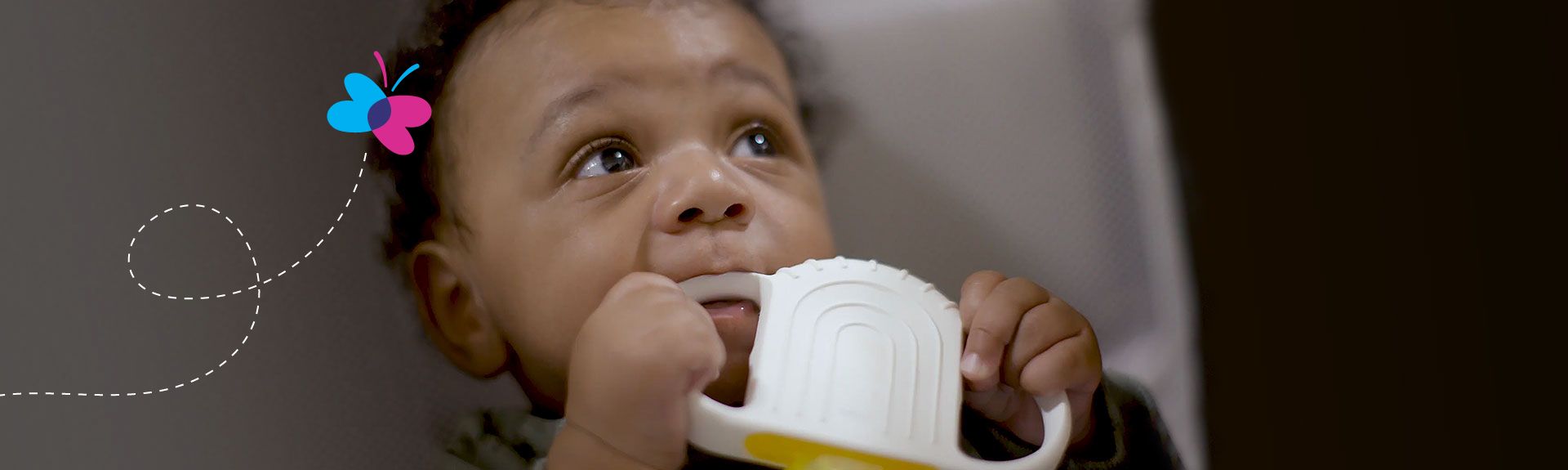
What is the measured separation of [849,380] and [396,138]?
0.35 meters

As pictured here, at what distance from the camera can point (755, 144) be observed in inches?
24.3

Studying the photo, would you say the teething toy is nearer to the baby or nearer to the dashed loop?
the baby

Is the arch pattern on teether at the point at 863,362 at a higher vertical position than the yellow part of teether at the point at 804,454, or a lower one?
higher

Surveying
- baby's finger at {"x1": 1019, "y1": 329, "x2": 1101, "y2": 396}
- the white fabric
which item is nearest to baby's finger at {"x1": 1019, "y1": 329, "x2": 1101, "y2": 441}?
baby's finger at {"x1": 1019, "y1": 329, "x2": 1101, "y2": 396}

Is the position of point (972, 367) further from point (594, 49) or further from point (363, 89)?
point (363, 89)

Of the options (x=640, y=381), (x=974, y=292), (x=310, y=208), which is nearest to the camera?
(x=640, y=381)

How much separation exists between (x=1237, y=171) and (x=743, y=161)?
0.27m

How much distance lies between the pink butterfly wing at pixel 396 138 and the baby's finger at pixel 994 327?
0.37m

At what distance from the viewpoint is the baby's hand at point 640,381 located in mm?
440

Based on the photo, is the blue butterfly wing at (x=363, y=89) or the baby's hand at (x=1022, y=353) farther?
the blue butterfly wing at (x=363, y=89)

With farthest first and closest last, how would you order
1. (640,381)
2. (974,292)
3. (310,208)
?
(310,208)
(974,292)
(640,381)

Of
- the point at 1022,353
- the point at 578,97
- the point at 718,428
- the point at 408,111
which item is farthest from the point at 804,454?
the point at 408,111

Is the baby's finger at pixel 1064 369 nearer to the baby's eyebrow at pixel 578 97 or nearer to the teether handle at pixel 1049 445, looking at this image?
the teether handle at pixel 1049 445

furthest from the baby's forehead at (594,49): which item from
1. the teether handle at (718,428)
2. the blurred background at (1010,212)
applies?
the teether handle at (718,428)
